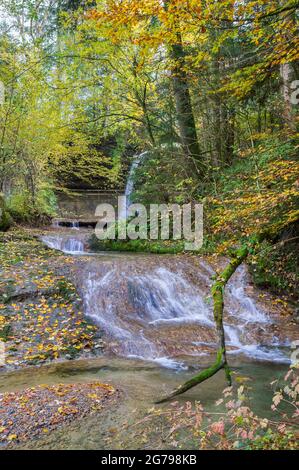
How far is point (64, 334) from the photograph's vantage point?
5.93 meters

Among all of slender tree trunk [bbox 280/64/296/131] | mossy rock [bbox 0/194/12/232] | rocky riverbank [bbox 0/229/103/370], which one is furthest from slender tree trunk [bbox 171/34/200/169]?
mossy rock [bbox 0/194/12/232]

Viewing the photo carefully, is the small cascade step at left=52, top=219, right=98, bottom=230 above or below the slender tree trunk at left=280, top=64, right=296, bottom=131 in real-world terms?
below

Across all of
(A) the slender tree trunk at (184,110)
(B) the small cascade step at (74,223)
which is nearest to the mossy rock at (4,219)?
(B) the small cascade step at (74,223)

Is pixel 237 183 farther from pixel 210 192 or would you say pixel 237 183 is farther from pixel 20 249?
pixel 20 249

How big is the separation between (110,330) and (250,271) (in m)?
4.06

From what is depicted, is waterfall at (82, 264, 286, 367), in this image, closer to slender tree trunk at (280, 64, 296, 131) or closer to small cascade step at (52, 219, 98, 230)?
slender tree trunk at (280, 64, 296, 131)

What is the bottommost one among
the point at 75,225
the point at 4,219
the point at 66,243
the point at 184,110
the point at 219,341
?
the point at 219,341

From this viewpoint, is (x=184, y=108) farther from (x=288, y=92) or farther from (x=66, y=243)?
(x=66, y=243)

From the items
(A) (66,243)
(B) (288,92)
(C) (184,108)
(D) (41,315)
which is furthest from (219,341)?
(A) (66,243)

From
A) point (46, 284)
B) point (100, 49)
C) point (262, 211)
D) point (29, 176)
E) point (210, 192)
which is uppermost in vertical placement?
point (100, 49)

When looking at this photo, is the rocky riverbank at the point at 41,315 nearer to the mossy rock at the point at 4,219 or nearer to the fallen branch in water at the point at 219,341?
the fallen branch in water at the point at 219,341

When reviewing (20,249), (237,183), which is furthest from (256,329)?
(20,249)

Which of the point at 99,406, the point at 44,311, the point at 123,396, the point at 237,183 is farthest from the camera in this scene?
the point at 237,183

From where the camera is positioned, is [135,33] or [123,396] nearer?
[123,396]
